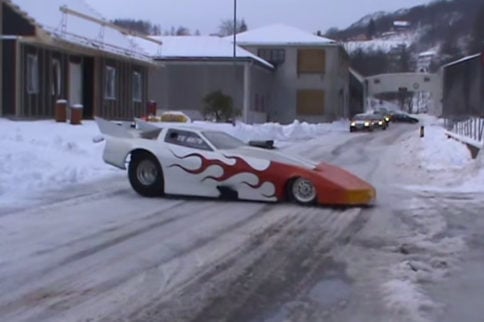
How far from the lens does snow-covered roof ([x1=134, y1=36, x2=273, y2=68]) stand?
217 ft

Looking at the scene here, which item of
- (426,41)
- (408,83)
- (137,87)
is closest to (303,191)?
(137,87)

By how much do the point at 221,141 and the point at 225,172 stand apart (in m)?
0.90

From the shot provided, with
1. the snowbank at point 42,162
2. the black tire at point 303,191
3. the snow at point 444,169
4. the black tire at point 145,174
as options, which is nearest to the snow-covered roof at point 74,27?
the snowbank at point 42,162

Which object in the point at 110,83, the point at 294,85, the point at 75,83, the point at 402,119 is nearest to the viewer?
the point at 75,83

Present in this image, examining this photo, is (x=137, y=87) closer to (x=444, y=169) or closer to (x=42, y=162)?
(x=444, y=169)

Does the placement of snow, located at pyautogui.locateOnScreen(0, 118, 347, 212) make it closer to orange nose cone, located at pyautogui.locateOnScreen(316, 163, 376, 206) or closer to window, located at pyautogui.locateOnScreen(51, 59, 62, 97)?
orange nose cone, located at pyautogui.locateOnScreen(316, 163, 376, 206)

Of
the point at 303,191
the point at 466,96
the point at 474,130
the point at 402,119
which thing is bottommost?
the point at 402,119

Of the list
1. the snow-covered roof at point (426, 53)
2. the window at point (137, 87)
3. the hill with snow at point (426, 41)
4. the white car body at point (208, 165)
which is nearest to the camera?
the white car body at point (208, 165)

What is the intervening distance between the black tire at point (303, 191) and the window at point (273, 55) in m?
66.2

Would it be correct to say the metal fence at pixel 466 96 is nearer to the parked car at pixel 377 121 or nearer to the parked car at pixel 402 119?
the parked car at pixel 377 121

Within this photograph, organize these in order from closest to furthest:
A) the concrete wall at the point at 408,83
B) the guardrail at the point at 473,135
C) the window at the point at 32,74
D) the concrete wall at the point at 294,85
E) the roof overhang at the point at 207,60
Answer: the guardrail at the point at 473,135 → the window at the point at 32,74 → the roof overhang at the point at 207,60 → the concrete wall at the point at 294,85 → the concrete wall at the point at 408,83

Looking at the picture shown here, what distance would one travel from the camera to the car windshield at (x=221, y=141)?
647 inches

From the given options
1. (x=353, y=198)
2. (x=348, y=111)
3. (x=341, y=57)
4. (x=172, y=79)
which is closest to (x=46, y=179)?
(x=353, y=198)

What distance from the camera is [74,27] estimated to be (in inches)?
1476
